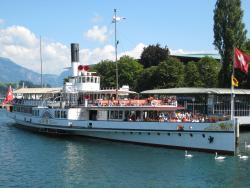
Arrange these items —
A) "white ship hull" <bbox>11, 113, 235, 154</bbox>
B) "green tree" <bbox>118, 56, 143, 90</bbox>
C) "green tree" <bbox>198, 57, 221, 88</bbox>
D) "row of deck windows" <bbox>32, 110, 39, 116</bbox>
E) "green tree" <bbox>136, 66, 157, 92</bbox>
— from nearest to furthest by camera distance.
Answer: "white ship hull" <bbox>11, 113, 235, 154</bbox>
"row of deck windows" <bbox>32, 110, 39, 116</bbox>
"green tree" <bbox>198, 57, 221, 88</bbox>
"green tree" <bbox>136, 66, 157, 92</bbox>
"green tree" <bbox>118, 56, 143, 90</bbox>

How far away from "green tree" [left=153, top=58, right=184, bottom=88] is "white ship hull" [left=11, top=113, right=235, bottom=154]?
3706 cm

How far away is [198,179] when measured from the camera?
1242 inches

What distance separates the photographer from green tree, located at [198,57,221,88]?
3383 inches

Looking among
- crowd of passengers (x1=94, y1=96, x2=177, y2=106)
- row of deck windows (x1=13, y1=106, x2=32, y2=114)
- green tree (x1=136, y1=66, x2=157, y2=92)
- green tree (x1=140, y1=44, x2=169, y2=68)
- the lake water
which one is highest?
green tree (x1=140, y1=44, x2=169, y2=68)

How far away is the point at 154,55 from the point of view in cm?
10362

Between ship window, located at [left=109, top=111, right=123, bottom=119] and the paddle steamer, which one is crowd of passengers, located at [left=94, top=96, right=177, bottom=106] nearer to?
the paddle steamer

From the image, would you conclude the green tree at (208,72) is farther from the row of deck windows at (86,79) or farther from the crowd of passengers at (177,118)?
the crowd of passengers at (177,118)

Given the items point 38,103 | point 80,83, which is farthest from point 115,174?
point 38,103

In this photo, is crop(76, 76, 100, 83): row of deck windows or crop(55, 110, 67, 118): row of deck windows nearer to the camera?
crop(55, 110, 67, 118): row of deck windows

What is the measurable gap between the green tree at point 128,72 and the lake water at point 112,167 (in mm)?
53171

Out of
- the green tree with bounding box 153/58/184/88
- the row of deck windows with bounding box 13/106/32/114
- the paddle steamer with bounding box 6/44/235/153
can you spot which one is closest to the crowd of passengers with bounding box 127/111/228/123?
the paddle steamer with bounding box 6/44/235/153

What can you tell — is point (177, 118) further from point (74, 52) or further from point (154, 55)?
point (154, 55)

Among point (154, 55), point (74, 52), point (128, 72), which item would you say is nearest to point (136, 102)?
point (74, 52)

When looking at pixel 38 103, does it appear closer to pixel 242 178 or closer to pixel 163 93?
pixel 163 93
